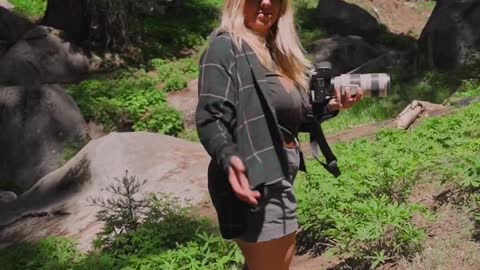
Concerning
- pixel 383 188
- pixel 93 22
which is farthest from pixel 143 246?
pixel 93 22

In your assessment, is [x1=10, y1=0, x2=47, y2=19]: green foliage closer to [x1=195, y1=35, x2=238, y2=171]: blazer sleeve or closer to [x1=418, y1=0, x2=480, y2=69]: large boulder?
[x1=418, y1=0, x2=480, y2=69]: large boulder

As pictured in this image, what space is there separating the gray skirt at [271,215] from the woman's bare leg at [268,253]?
0.11 feet

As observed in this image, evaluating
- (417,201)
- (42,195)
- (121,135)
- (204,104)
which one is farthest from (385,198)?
(42,195)

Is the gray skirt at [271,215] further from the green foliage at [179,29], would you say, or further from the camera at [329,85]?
the green foliage at [179,29]

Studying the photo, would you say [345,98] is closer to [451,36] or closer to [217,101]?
[217,101]

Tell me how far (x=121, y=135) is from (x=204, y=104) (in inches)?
244

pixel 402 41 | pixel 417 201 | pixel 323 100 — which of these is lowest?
pixel 402 41

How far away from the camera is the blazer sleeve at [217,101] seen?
2.66 m

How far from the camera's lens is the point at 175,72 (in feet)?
53.5

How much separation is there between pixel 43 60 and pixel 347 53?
7.92 meters

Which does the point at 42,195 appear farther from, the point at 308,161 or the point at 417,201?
the point at 417,201

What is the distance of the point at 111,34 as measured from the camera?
17453 mm

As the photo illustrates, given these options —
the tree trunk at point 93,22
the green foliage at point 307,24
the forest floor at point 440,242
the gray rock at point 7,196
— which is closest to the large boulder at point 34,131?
the gray rock at point 7,196

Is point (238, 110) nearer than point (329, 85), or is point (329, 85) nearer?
point (238, 110)
